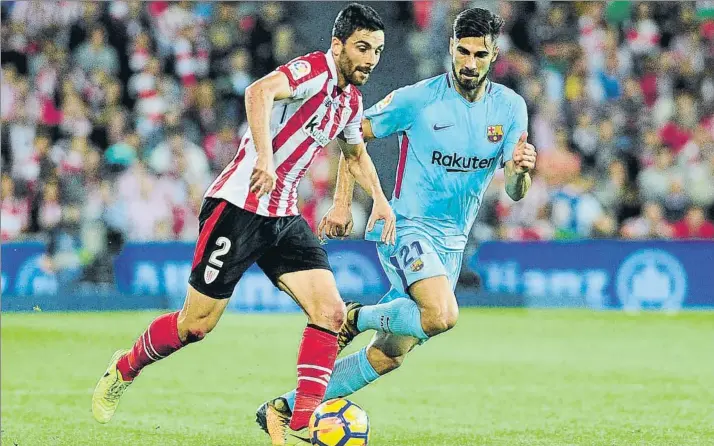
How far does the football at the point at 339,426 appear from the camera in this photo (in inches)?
232

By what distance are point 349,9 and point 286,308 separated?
9362 millimetres

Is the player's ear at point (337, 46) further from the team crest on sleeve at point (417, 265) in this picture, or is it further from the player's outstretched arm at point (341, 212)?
the team crest on sleeve at point (417, 265)

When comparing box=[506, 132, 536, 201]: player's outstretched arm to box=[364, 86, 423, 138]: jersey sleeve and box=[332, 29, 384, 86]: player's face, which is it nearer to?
box=[364, 86, 423, 138]: jersey sleeve

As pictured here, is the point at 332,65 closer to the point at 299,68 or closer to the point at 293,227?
the point at 299,68

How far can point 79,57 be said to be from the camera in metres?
17.3

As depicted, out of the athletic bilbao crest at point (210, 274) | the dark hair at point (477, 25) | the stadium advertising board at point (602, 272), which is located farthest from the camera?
the stadium advertising board at point (602, 272)

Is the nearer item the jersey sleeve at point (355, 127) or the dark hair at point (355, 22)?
the dark hair at point (355, 22)

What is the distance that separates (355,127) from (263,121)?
96cm

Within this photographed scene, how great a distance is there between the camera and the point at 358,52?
6.18 m

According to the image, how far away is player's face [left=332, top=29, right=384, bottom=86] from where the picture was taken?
6160mm

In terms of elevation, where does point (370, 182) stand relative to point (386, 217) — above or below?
above

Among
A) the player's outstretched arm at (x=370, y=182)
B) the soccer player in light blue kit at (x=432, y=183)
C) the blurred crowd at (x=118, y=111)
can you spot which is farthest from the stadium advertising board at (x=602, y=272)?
the player's outstretched arm at (x=370, y=182)

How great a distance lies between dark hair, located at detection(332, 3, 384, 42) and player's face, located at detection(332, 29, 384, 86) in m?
0.02

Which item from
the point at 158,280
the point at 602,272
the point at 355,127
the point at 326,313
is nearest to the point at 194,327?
the point at 326,313
